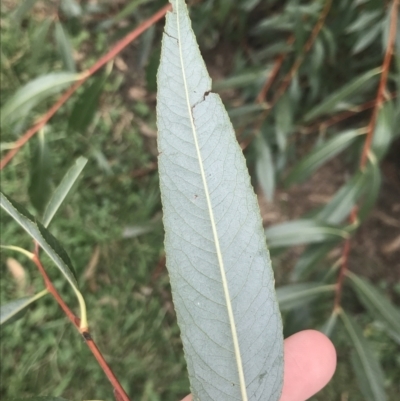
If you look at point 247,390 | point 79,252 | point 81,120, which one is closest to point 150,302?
point 79,252

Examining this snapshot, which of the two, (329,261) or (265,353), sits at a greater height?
(265,353)

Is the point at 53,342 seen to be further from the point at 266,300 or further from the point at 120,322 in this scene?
the point at 266,300

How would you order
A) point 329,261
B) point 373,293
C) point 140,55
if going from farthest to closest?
point 329,261
point 140,55
point 373,293

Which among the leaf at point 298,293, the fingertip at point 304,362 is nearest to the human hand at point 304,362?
the fingertip at point 304,362

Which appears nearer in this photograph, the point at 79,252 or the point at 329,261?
the point at 79,252

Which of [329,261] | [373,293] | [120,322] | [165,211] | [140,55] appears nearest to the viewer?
[165,211]

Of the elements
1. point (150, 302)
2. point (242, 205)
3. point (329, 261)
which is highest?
point (242, 205)
